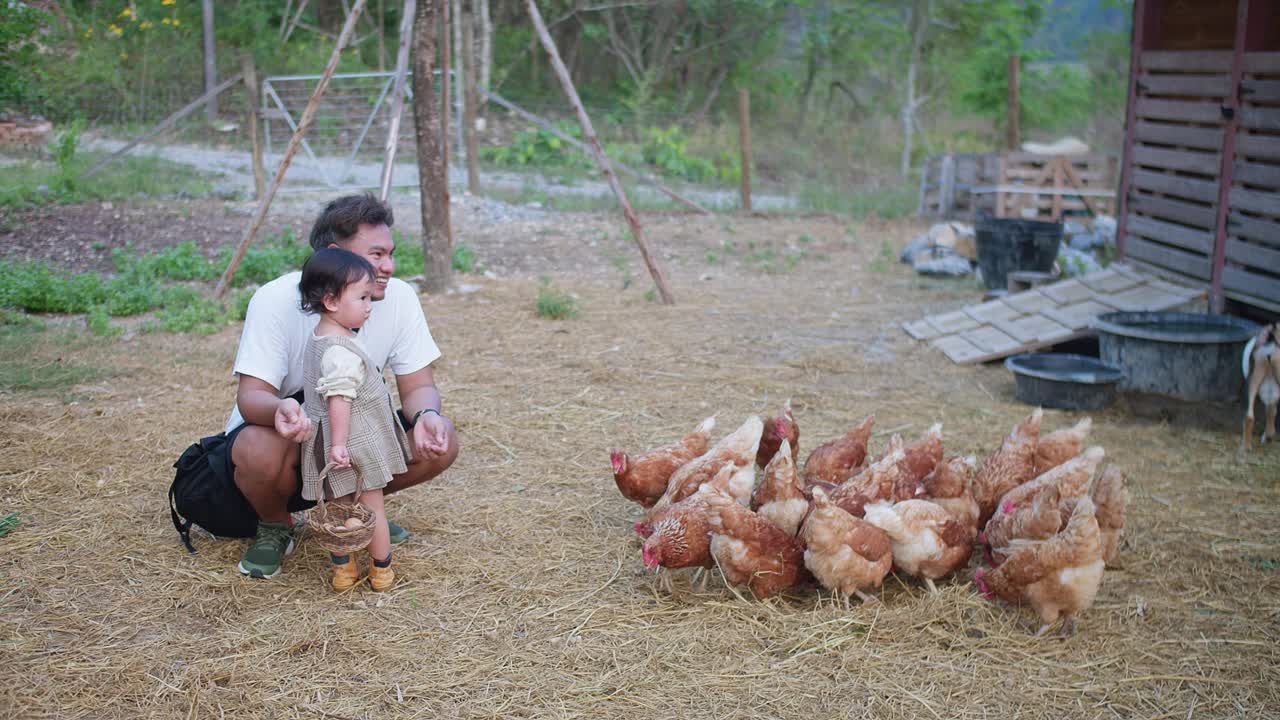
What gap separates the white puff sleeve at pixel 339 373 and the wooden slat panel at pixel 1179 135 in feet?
19.9

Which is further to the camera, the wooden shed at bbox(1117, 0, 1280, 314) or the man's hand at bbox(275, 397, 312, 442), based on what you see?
the wooden shed at bbox(1117, 0, 1280, 314)

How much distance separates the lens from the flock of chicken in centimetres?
322

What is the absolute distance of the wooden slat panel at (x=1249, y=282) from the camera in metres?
5.98

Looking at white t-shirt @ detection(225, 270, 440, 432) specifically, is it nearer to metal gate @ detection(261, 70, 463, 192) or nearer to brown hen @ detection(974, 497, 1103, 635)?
brown hen @ detection(974, 497, 1103, 635)

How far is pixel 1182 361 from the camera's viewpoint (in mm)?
5535

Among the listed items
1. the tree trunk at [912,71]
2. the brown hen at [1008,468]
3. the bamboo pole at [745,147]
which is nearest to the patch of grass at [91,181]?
the bamboo pole at [745,147]

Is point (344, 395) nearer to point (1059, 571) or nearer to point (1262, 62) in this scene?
point (1059, 571)

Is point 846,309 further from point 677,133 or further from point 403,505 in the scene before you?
point 677,133

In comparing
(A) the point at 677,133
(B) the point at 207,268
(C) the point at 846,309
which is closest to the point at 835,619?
(C) the point at 846,309

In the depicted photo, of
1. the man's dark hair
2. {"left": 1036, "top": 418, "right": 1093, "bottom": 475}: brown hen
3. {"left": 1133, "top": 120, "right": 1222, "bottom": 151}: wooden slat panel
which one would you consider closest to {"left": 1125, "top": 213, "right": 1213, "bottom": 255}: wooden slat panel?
{"left": 1133, "top": 120, "right": 1222, "bottom": 151}: wooden slat panel

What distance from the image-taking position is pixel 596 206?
1313 cm

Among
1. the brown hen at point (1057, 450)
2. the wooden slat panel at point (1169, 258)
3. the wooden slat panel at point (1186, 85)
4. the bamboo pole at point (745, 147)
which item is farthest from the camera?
the bamboo pole at point (745, 147)

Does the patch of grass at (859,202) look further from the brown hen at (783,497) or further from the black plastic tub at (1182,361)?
the brown hen at (783,497)

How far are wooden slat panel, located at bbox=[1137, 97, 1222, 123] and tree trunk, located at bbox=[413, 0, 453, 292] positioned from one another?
5452 millimetres
